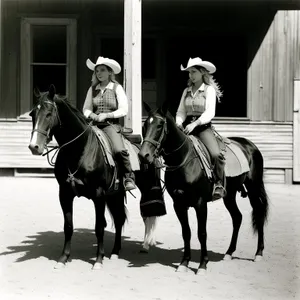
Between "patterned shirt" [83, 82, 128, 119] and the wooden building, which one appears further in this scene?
the wooden building

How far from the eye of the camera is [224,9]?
1554 cm

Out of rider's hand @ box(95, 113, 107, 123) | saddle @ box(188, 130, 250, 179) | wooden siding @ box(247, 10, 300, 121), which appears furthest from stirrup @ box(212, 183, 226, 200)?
wooden siding @ box(247, 10, 300, 121)

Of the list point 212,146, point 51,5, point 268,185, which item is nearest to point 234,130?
point 268,185

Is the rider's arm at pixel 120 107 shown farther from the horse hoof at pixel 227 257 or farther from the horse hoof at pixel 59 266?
the horse hoof at pixel 227 257

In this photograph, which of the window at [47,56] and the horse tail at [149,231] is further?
the window at [47,56]

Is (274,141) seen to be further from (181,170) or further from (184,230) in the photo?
(181,170)

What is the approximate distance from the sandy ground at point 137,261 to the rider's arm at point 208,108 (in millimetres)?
1578

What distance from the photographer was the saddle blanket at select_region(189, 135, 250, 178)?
7.44 metres

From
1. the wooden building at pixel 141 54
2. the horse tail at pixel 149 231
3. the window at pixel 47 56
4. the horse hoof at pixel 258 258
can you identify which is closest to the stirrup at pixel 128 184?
the horse tail at pixel 149 231

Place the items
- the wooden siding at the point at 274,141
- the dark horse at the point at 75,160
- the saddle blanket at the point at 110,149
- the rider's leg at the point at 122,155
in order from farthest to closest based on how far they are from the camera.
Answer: the wooden siding at the point at 274,141 < the rider's leg at the point at 122,155 < the saddle blanket at the point at 110,149 < the dark horse at the point at 75,160

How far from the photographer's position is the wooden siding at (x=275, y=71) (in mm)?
14953

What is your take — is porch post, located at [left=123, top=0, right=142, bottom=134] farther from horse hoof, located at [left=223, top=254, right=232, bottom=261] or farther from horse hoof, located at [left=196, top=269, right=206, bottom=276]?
horse hoof, located at [left=196, top=269, right=206, bottom=276]

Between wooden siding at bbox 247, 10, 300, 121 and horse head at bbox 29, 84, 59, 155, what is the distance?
861cm

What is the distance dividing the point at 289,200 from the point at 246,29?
14.8 feet
